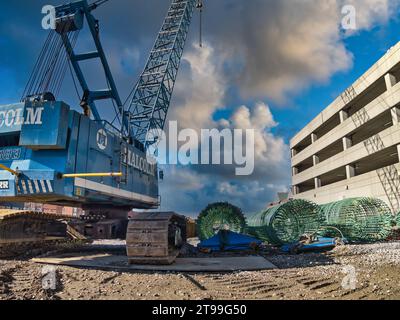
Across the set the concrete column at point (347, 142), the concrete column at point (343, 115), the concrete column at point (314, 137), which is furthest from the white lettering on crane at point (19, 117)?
the concrete column at point (314, 137)

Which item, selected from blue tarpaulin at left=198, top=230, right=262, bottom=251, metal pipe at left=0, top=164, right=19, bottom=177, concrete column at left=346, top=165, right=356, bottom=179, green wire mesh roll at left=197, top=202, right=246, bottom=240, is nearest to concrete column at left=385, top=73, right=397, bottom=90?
concrete column at left=346, top=165, right=356, bottom=179

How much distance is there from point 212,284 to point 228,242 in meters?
6.28

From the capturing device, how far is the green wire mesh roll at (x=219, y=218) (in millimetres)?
14367

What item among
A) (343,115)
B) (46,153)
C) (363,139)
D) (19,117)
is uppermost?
(343,115)

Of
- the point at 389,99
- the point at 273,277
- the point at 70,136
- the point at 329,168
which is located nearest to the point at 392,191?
the point at 389,99

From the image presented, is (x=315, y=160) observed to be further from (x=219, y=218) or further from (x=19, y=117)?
(x=19, y=117)

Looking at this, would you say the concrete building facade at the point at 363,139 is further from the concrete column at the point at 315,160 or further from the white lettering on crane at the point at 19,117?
the white lettering on crane at the point at 19,117

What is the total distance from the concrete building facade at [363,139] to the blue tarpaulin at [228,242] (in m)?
20.4

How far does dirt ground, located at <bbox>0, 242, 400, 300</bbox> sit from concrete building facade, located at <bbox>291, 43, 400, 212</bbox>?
75.9 ft

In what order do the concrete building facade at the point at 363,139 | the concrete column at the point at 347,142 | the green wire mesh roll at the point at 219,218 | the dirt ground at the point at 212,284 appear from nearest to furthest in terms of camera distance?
the dirt ground at the point at 212,284 < the green wire mesh roll at the point at 219,218 < the concrete building facade at the point at 363,139 < the concrete column at the point at 347,142

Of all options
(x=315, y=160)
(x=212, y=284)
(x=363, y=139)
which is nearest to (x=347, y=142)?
(x=363, y=139)

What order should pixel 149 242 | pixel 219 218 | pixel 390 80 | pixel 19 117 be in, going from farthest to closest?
pixel 390 80, pixel 219 218, pixel 19 117, pixel 149 242

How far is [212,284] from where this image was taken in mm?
6352
